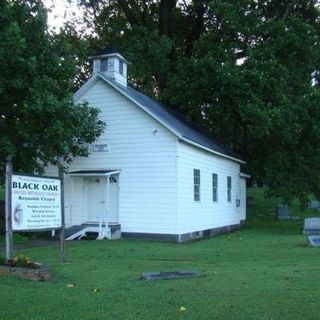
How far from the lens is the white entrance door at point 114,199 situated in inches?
873

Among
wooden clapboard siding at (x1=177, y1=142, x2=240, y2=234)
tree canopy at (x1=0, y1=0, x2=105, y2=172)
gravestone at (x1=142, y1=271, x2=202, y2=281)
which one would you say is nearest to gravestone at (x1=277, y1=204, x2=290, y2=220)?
wooden clapboard siding at (x1=177, y1=142, x2=240, y2=234)

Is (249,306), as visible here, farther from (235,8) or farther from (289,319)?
(235,8)

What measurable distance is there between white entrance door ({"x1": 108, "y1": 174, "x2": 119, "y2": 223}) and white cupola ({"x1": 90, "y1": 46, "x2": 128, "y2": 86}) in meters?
4.13

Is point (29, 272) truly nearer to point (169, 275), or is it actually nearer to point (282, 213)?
point (169, 275)

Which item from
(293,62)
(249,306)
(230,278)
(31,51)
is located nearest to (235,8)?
(293,62)

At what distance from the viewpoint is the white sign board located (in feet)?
38.7

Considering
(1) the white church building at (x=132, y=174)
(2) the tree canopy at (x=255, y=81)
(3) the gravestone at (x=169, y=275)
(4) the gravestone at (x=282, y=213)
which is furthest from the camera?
(4) the gravestone at (x=282, y=213)

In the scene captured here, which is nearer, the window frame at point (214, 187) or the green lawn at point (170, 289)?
the green lawn at point (170, 289)

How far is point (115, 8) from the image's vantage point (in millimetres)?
36750

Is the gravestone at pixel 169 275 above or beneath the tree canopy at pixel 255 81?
beneath

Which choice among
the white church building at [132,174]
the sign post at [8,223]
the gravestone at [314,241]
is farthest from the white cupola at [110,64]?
the sign post at [8,223]

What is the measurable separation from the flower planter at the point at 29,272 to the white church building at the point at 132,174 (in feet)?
35.4

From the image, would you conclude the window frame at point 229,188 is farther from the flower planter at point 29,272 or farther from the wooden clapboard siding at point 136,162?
the flower planter at point 29,272

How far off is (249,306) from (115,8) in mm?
31616
